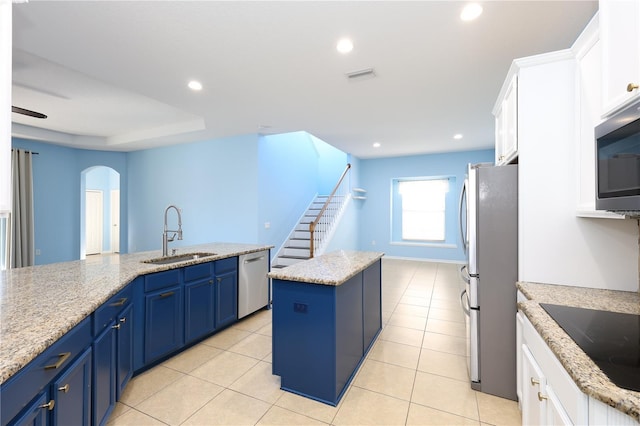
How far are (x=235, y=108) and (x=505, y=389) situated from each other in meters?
4.21

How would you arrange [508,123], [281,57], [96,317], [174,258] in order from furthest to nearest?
[174,258] < [281,57] < [508,123] < [96,317]

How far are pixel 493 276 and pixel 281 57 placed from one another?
260cm

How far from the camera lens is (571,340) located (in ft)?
3.64

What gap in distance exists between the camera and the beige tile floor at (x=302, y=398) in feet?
6.15

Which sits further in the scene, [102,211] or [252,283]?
[102,211]

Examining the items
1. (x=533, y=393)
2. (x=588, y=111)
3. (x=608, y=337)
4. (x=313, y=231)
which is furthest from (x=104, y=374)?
(x=313, y=231)

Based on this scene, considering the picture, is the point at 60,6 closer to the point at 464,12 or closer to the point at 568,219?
the point at 464,12

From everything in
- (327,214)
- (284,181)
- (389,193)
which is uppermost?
(284,181)

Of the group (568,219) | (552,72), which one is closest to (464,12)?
(552,72)

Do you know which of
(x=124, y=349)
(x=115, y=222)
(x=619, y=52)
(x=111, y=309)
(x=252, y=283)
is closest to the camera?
(x=619, y=52)

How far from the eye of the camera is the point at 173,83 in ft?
10.4

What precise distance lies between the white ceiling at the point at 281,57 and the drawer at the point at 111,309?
201cm

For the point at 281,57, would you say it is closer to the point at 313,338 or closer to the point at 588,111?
the point at 588,111

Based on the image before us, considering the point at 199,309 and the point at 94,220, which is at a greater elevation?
the point at 94,220
